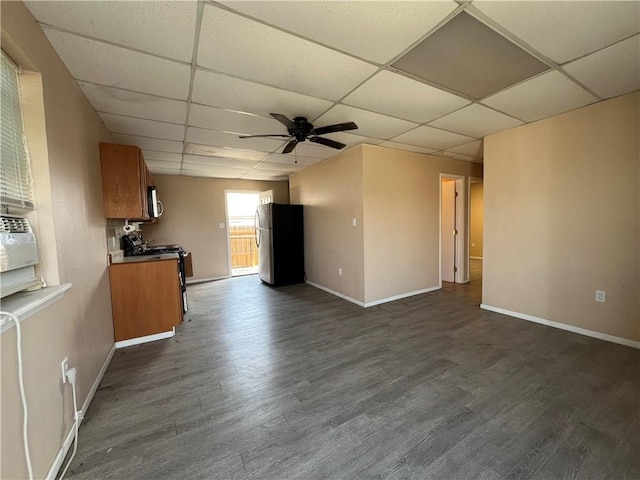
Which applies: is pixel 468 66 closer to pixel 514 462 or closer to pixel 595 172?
pixel 595 172

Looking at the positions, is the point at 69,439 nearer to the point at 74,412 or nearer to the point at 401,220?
the point at 74,412

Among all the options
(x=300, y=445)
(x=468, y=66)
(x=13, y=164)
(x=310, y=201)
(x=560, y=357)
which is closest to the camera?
(x=13, y=164)

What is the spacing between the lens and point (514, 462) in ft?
4.47

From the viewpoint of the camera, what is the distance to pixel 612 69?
201cm

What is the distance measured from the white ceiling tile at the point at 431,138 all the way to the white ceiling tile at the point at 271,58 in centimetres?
150

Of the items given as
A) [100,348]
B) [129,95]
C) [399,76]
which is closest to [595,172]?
[399,76]

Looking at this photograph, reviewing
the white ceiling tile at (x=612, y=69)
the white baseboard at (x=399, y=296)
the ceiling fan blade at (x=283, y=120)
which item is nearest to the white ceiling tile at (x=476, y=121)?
the white ceiling tile at (x=612, y=69)

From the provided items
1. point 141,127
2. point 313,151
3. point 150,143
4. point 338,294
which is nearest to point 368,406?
point 338,294

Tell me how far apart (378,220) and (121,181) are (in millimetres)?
3220

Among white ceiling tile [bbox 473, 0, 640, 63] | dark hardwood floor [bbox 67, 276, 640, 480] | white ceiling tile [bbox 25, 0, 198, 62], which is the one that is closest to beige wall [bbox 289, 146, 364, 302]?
dark hardwood floor [bbox 67, 276, 640, 480]

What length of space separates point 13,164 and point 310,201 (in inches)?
164

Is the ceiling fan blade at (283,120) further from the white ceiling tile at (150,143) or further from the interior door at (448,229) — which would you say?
the interior door at (448,229)


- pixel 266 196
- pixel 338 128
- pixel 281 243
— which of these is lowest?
pixel 281 243

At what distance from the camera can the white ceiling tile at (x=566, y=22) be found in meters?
1.41
